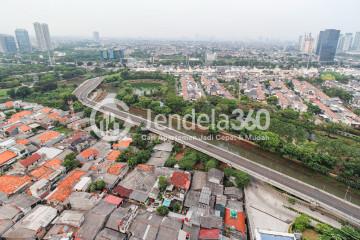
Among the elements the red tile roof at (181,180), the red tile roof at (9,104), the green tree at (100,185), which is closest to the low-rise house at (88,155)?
the green tree at (100,185)

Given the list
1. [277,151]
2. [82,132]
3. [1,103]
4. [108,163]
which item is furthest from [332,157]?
[1,103]

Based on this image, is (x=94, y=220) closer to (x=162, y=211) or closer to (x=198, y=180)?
(x=162, y=211)

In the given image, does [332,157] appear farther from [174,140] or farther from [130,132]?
[130,132]

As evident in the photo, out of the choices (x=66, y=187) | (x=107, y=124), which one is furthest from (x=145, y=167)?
(x=107, y=124)

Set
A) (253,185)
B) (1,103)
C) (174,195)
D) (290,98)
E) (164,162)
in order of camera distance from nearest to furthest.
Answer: (174,195)
(253,185)
(164,162)
(1,103)
(290,98)

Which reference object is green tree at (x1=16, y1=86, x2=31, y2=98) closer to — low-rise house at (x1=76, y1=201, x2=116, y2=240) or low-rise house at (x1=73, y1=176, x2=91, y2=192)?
low-rise house at (x1=73, y1=176, x2=91, y2=192)
